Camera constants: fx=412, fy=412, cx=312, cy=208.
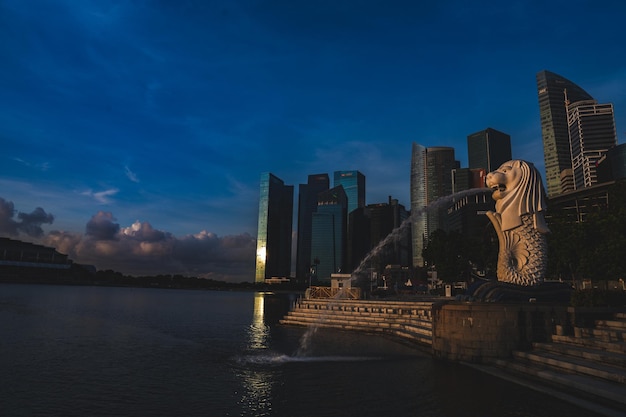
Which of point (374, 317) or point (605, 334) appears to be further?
point (374, 317)

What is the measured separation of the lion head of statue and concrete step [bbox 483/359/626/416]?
34.7ft

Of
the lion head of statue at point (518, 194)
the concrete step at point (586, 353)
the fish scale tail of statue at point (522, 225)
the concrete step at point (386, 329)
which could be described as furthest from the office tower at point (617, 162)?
the concrete step at point (586, 353)

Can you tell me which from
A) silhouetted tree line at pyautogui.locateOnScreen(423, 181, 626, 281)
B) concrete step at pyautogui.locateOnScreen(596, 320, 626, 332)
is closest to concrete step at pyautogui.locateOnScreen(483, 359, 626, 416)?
concrete step at pyautogui.locateOnScreen(596, 320, 626, 332)

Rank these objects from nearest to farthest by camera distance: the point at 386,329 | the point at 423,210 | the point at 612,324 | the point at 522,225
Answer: the point at 612,324 < the point at 522,225 < the point at 423,210 < the point at 386,329

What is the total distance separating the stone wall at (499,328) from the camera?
19.9m

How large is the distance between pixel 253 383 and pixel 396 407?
20.9ft

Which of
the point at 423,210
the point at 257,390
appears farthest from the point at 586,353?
the point at 423,210

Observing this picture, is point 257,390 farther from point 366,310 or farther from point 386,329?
point 366,310

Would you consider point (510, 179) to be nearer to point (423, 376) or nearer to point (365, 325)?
point (423, 376)

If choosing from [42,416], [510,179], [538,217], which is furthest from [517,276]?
[42,416]

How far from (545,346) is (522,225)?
907 centimetres

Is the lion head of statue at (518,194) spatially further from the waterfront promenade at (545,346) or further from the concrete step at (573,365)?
the concrete step at (573,365)

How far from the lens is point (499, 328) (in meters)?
Result: 20.0

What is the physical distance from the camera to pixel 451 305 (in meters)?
21.4
